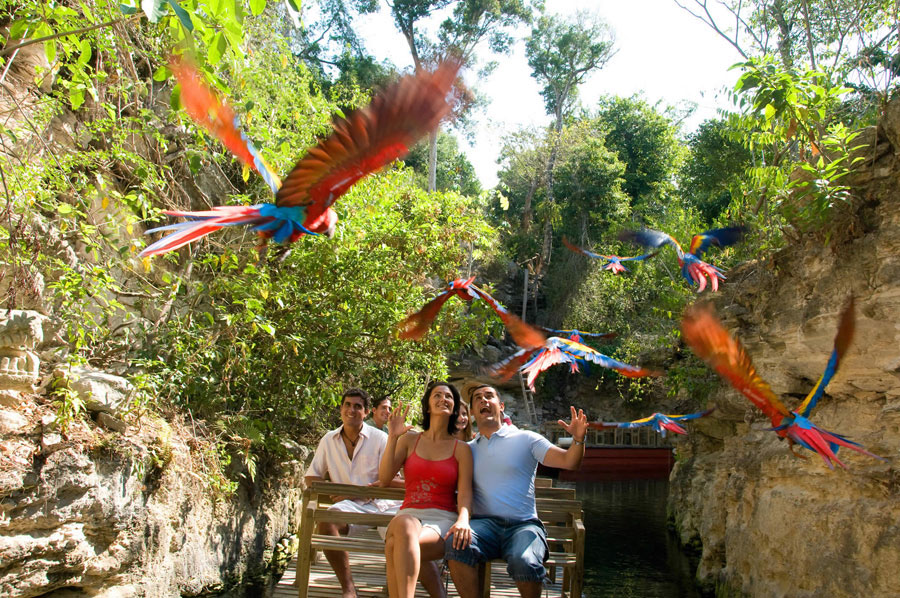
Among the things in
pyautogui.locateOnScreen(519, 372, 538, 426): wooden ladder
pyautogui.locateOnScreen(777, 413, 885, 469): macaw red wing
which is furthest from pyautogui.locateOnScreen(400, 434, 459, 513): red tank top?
pyautogui.locateOnScreen(519, 372, 538, 426): wooden ladder

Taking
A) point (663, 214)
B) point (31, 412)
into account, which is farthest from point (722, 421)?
point (663, 214)

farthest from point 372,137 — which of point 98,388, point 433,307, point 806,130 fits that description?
point 806,130

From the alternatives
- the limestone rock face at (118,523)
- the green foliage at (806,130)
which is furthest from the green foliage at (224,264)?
the green foliage at (806,130)

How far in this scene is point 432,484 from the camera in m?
2.96

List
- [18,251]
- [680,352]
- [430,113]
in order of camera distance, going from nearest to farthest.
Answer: [430,113], [18,251], [680,352]

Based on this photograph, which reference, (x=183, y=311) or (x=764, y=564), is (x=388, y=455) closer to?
(x=764, y=564)

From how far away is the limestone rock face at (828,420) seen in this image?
3869 millimetres

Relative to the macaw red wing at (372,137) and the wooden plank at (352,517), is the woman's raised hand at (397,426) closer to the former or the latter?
the wooden plank at (352,517)

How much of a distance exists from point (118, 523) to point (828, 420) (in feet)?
14.1

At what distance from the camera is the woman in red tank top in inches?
104

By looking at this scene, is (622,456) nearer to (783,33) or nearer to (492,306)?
(783,33)

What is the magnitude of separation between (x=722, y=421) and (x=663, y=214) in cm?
→ 1297

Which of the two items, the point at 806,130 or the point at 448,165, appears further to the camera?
the point at 448,165

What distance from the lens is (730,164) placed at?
48.9 ft
